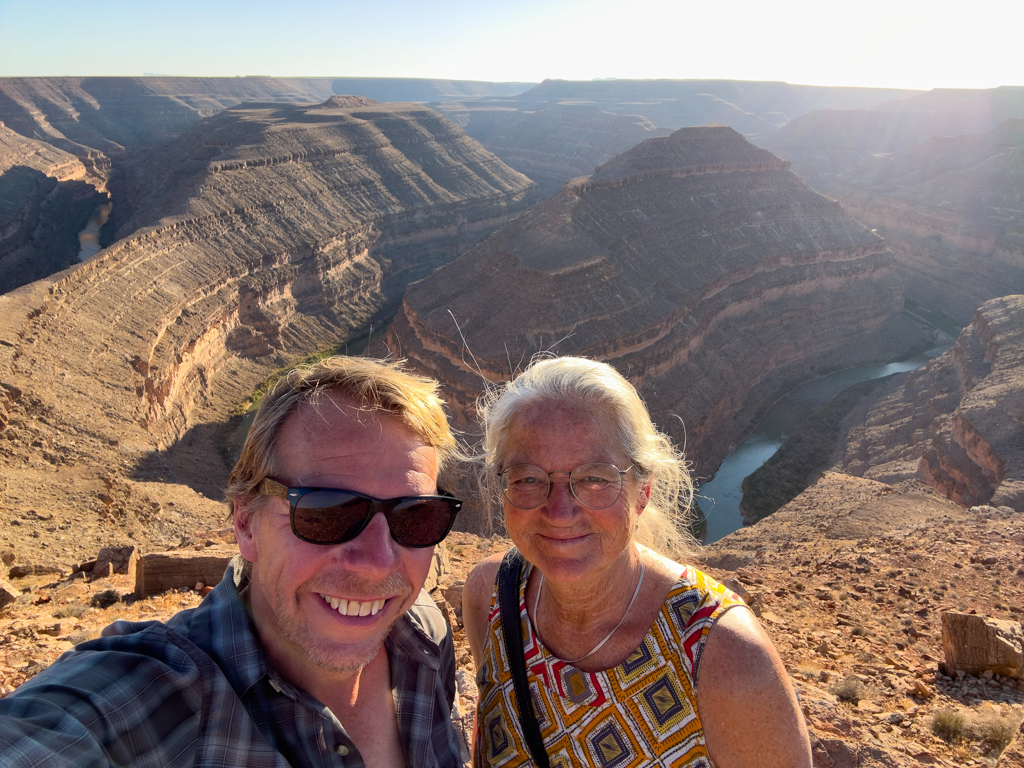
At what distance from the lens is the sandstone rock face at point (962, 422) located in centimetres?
2302

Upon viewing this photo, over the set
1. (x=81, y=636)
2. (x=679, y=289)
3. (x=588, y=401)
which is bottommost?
(x=679, y=289)

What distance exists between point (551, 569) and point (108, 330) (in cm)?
3253

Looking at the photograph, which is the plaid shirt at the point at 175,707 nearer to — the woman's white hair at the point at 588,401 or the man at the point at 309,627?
the man at the point at 309,627

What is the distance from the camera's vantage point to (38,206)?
61969 millimetres

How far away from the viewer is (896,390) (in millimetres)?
35562

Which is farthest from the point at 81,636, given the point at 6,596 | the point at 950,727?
the point at 950,727

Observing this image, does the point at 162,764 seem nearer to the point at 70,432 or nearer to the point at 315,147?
the point at 70,432

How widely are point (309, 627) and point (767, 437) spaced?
3454 centimetres

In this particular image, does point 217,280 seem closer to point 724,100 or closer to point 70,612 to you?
point 70,612

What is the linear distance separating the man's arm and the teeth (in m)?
1.52

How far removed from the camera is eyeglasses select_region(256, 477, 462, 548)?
2852 mm

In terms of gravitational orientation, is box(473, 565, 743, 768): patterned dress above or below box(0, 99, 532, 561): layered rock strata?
above

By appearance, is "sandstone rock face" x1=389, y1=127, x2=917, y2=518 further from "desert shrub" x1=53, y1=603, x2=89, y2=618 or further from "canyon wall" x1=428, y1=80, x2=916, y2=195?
"canyon wall" x1=428, y1=80, x2=916, y2=195

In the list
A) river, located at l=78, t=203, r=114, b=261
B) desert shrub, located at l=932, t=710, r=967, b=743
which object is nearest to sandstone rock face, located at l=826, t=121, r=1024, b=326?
desert shrub, located at l=932, t=710, r=967, b=743
